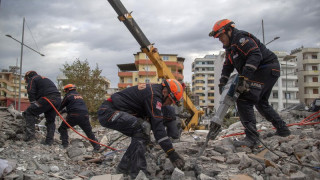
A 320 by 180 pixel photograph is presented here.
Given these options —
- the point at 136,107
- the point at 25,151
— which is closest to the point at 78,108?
the point at 25,151

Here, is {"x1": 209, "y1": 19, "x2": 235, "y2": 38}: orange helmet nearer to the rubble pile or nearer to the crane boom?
the rubble pile

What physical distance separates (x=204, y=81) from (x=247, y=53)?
240ft

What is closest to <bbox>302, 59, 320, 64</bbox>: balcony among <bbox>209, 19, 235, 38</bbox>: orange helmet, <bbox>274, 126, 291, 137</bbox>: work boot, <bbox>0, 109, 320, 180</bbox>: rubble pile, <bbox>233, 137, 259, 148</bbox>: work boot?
<bbox>0, 109, 320, 180</bbox>: rubble pile

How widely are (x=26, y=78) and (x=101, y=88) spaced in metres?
15.5

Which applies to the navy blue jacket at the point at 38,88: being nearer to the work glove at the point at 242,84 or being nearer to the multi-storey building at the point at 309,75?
the work glove at the point at 242,84

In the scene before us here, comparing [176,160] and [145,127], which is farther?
[145,127]

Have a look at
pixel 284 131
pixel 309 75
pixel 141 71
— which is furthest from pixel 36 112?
pixel 309 75

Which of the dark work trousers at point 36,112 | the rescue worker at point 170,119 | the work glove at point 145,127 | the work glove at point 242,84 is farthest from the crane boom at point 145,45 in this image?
the work glove at point 242,84

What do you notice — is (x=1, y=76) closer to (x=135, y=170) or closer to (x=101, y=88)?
(x=101, y=88)

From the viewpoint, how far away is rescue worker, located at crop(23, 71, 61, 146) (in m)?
6.01

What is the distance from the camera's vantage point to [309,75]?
50438 mm

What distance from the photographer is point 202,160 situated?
408cm

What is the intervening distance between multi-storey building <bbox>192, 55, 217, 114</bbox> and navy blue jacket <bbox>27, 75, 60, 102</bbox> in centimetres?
6547

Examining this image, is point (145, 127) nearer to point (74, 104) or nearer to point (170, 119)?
point (170, 119)
